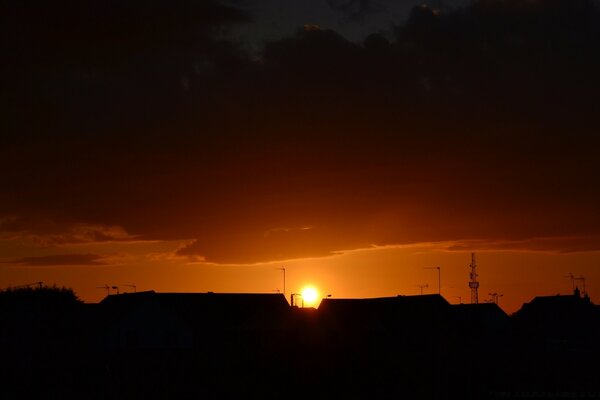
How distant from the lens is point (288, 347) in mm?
56688

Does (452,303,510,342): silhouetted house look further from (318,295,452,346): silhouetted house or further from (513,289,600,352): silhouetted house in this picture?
(318,295,452,346): silhouetted house

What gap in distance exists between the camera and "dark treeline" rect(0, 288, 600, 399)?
43281 mm

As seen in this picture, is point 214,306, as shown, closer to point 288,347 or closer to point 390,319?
point 390,319

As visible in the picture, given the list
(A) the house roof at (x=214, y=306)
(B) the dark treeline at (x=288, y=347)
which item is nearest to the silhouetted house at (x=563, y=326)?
(B) the dark treeline at (x=288, y=347)

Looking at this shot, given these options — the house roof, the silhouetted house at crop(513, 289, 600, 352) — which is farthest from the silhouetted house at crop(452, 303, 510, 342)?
the house roof

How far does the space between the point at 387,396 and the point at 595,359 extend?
24.2 meters

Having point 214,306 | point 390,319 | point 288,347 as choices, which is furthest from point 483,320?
point 288,347

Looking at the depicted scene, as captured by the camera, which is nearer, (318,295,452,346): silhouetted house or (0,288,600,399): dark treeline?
(0,288,600,399): dark treeline

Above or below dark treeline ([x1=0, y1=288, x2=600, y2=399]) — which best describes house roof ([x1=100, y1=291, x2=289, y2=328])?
above

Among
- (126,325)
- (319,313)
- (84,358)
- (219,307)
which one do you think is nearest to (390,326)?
(319,313)

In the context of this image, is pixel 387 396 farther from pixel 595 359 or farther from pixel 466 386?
pixel 595 359

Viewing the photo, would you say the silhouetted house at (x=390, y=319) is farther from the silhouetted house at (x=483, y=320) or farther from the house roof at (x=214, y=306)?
the house roof at (x=214, y=306)

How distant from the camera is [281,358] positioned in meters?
50.9

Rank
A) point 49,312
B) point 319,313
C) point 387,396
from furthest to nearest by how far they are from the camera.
Result: point 319,313, point 49,312, point 387,396
